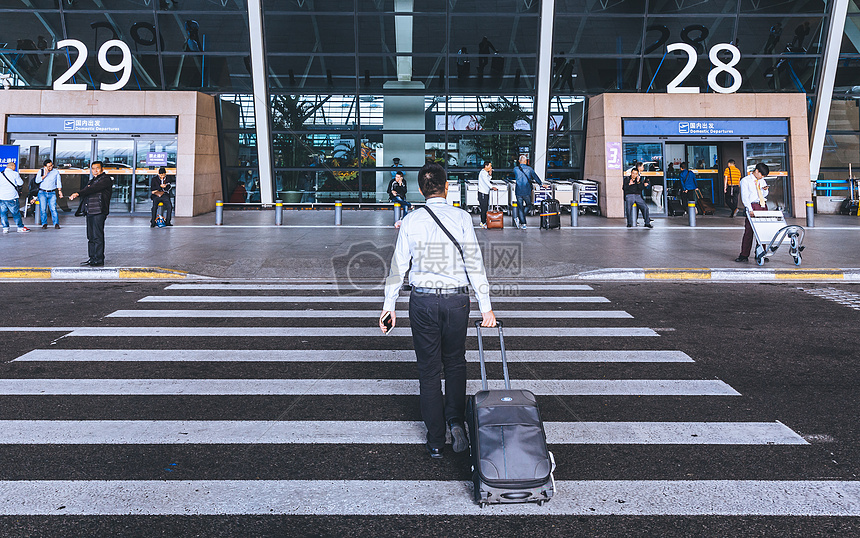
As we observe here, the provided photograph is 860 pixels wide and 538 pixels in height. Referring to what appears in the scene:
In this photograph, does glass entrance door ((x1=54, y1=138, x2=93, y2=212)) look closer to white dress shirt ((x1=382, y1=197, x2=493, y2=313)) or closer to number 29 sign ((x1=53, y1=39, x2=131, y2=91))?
number 29 sign ((x1=53, y1=39, x2=131, y2=91))

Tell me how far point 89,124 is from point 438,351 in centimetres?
2415

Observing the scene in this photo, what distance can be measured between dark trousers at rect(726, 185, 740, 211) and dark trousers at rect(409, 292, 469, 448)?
22687 mm

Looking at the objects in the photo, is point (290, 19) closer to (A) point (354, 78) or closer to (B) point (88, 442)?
(A) point (354, 78)

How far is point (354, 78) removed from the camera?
27.4 m

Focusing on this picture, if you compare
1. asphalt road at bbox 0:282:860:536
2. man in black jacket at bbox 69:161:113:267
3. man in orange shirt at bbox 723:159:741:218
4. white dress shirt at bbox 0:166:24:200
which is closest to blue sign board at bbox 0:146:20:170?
white dress shirt at bbox 0:166:24:200

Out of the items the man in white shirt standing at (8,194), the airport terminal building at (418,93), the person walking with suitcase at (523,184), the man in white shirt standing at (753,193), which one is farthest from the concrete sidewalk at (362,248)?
the airport terminal building at (418,93)

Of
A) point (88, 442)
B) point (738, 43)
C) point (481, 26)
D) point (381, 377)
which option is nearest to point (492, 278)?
point (381, 377)

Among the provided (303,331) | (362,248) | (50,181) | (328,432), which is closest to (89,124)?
(50,181)

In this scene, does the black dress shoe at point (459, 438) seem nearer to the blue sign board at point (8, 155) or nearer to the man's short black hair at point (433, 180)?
the man's short black hair at point (433, 180)

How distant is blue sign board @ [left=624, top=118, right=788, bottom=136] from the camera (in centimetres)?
2478

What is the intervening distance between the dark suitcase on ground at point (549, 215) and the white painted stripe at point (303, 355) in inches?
482

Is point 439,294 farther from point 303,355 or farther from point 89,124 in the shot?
point 89,124

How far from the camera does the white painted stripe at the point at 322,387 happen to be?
20.2ft

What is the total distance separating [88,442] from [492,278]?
8.76 metres
